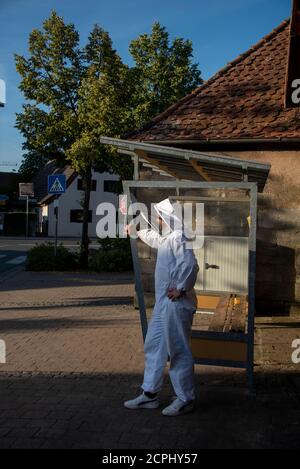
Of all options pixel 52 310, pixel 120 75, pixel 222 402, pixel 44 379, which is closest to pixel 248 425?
pixel 222 402

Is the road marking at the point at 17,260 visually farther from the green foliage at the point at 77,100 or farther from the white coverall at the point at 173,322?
the white coverall at the point at 173,322

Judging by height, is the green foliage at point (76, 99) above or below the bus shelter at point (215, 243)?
above

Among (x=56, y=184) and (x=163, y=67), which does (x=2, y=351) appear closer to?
(x=56, y=184)

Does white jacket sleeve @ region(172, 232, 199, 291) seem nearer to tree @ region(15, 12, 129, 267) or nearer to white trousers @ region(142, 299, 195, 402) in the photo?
white trousers @ region(142, 299, 195, 402)

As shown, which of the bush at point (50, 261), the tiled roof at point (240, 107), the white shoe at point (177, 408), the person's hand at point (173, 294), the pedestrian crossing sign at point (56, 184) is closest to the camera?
the white shoe at point (177, 408)

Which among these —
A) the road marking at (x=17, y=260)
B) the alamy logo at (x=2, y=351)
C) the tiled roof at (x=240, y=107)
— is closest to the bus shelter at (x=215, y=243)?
the tiled roof at (x=240, y=107)

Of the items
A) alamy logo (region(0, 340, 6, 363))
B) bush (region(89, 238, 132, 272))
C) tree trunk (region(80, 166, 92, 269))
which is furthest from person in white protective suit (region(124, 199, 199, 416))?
tree trunk (region(80, 166, 92, 269))

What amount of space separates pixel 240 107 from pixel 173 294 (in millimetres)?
7263

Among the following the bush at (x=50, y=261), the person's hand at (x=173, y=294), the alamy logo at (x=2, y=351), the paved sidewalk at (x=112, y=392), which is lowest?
the alamy logo at (x=2, y=351)

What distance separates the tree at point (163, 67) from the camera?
24141mm

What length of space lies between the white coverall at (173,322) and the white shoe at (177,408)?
4 cm

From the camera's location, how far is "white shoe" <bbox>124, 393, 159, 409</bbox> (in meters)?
5.41

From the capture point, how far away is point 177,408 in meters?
5.23

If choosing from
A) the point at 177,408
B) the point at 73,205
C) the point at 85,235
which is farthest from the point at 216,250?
the point at 73,205
